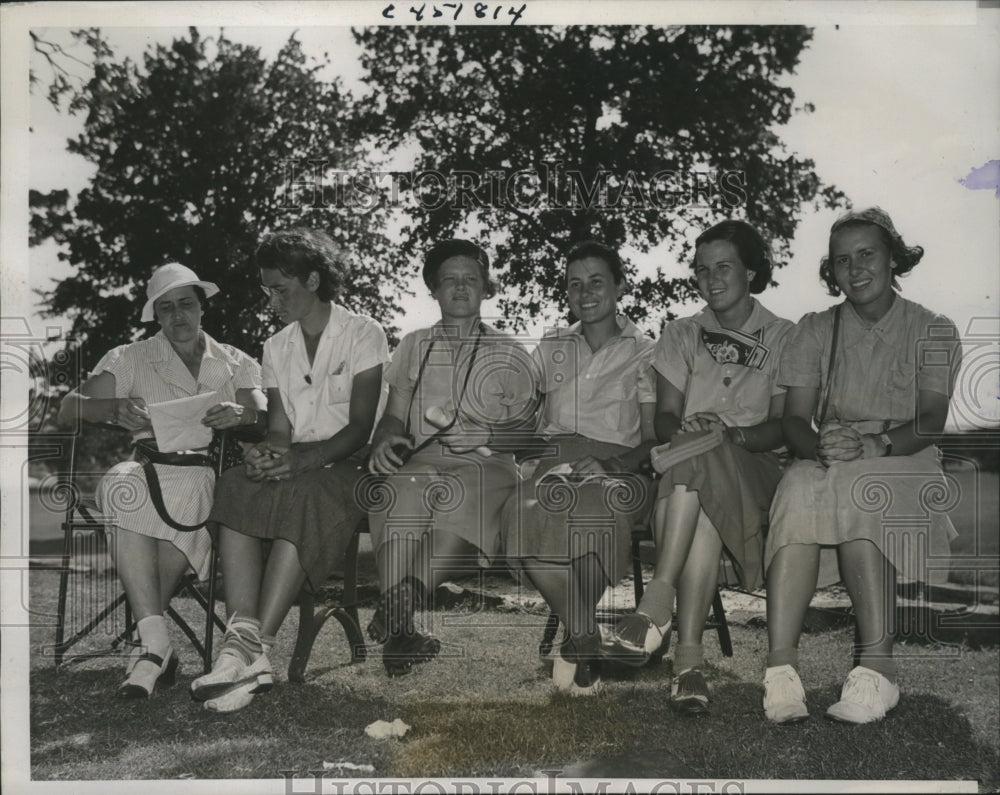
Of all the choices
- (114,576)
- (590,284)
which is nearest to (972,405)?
(590,284)

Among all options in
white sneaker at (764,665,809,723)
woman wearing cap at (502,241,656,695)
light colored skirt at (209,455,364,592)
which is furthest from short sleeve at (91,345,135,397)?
white sneaker at (764,665,809,723)

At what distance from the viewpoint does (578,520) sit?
3814mm

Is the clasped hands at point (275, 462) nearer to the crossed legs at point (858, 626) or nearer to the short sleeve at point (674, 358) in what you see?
the short sleeve at point (674, 358)

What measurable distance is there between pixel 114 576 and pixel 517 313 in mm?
2159

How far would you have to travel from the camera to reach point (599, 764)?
11.9ft

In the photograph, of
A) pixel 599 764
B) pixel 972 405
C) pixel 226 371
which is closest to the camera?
pixel 599 764

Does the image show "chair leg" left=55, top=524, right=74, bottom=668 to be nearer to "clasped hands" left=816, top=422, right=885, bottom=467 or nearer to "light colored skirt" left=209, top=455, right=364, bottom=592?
"light colored skirt" left=209, top=455, right=364, bottom=592

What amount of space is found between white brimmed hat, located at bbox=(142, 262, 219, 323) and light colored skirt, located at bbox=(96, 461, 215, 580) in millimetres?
703

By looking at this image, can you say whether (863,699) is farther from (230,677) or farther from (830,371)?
(230,677)

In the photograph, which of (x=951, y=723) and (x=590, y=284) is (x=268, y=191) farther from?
(x=951, y=723)

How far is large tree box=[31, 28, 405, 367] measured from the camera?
4500 mm

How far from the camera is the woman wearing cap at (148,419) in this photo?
4051 mm

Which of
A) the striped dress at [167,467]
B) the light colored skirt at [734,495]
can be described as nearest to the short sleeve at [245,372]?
the striped dress at [167,467]

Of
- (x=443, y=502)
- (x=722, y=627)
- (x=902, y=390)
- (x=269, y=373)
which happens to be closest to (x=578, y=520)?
(x=443, y=502)
